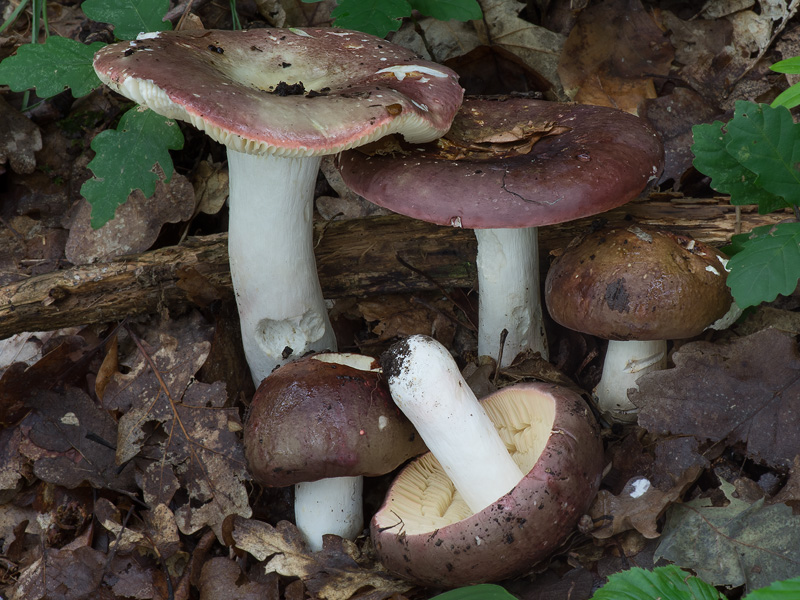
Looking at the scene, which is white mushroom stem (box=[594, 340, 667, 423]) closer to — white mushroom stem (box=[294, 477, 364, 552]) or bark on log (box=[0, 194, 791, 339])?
bark on log (box=[0, 194, 791, 339])

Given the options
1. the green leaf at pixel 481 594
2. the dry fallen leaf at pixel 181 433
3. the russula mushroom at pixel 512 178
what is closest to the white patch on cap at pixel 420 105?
the russula mushroom at pixel 512 178

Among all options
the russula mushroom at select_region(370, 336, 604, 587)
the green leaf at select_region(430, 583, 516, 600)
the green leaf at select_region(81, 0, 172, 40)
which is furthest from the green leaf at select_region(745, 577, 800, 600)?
the green leaf at select_region(81, 0, 172, 40)

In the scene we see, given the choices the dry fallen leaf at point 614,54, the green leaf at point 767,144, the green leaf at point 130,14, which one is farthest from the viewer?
the dry fallen leaf at point 614,54

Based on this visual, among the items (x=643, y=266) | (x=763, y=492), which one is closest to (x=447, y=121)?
(x=643, y=266)

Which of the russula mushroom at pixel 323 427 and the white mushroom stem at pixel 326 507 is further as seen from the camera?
the white mushroom stem at pixel 326 507

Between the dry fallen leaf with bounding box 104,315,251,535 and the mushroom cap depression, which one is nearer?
the mushroom cap depression

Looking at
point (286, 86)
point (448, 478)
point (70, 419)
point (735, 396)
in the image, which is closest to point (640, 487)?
point (735, 396)

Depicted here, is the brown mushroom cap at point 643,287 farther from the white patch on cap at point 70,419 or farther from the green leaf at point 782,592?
the white patch on cap at point 70,419
